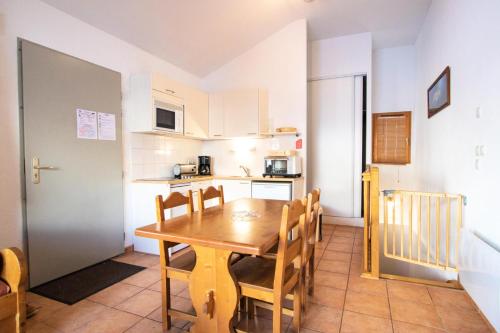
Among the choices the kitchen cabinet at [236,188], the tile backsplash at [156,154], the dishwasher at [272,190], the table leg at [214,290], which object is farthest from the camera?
the kitchen cabinet at [236,188]

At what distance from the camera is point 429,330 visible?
1.70 meters

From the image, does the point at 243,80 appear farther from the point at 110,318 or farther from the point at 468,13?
the point at 110,318

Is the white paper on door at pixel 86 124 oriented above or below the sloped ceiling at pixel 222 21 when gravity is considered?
below

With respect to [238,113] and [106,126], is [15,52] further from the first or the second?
[238,113]

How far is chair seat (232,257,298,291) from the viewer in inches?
56.2

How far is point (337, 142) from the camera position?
4484 millimetres

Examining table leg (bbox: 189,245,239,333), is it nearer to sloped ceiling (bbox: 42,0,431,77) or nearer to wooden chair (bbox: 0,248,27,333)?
wooden chair (bbox: 0,248,27,333)

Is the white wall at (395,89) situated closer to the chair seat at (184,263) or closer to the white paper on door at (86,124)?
the chair seat at (184,263)

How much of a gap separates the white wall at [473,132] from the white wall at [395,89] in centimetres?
144

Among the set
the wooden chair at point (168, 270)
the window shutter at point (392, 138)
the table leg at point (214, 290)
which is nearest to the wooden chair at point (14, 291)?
the wooden chair at point (168, 270)

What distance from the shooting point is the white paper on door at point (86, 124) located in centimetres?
263

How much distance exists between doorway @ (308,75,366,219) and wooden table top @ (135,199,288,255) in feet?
9.17

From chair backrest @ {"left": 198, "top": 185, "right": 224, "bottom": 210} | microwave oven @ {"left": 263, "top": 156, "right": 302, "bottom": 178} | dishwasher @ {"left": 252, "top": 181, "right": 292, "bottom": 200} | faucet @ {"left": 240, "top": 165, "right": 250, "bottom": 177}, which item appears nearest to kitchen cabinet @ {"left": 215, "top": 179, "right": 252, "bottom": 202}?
dishwasher @ {"left": 252, "top": 181, "right": 292, "bottom": 200}

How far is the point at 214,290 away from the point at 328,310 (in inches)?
40.0
